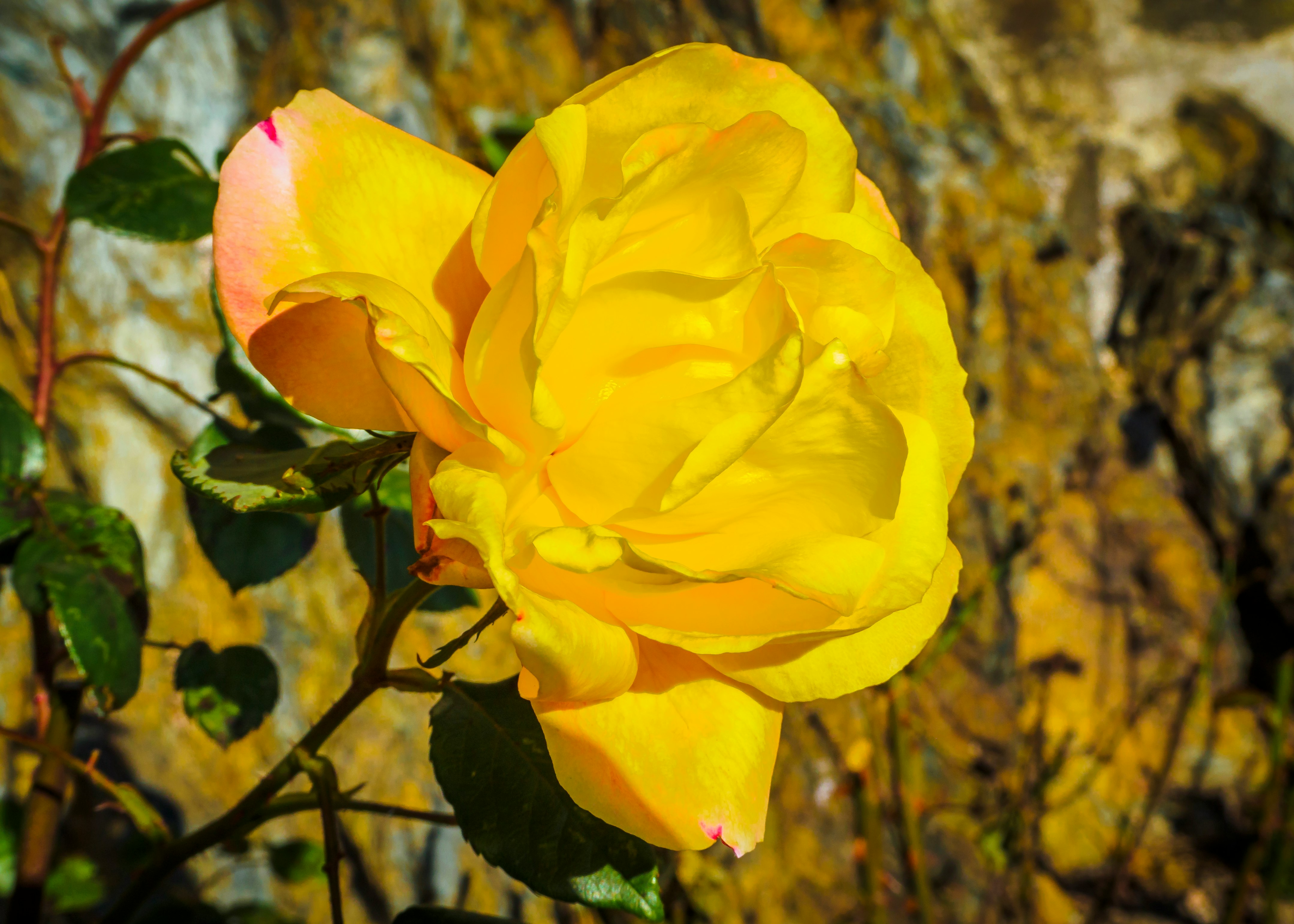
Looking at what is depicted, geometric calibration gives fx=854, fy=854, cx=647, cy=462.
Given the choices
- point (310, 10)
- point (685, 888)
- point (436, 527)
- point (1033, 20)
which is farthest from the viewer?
point (1033, 20)

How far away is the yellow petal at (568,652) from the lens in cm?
26

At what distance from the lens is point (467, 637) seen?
0.31m

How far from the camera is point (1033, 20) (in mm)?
2412

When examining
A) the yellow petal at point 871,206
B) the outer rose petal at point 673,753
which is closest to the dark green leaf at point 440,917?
the outer rose petal at point 673,753

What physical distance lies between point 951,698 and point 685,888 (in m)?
0.79

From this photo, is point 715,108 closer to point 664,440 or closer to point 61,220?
point 664,440

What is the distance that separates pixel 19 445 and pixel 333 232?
0.29m

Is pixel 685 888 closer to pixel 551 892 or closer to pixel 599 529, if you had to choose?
pixel 551 892

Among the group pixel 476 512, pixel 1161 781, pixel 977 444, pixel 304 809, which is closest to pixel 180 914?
pixel 304 809

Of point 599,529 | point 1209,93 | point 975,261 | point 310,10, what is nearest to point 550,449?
point 599,529

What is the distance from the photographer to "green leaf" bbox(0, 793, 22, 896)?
656mm

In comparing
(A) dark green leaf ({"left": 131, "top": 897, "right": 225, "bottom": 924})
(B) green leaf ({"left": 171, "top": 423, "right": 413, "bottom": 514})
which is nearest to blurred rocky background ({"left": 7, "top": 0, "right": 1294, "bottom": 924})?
(A) dark green leaf ({"left": 131, "top": 897, "right": 225, "bottom": 924})

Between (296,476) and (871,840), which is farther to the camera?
(871,840)

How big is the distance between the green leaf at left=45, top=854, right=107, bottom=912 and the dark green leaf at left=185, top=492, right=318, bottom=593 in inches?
15.4
